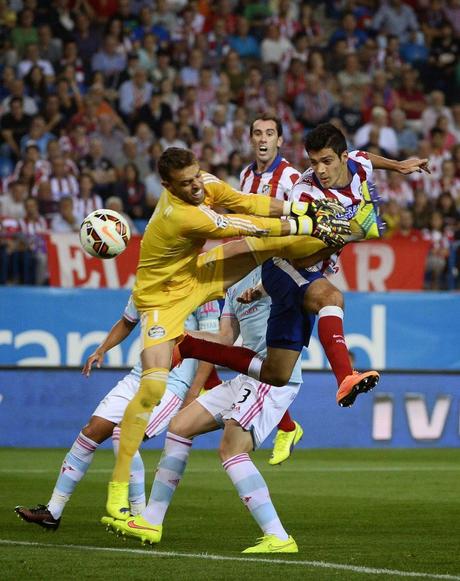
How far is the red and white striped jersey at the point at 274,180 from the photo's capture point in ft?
35.1

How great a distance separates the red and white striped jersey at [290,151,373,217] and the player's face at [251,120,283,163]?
1.82m

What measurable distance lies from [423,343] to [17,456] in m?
4.90

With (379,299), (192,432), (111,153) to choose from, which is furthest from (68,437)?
(192,432)

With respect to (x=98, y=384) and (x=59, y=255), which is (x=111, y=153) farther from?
(x=98, y=384)

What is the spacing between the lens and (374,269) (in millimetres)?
16359

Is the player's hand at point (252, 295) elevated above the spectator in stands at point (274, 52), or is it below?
below

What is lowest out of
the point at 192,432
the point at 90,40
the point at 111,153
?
the point at 192,432

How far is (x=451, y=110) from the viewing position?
2167cm

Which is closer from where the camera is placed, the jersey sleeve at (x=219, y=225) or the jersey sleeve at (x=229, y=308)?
the jersey sleeve at (x=219, y=225)

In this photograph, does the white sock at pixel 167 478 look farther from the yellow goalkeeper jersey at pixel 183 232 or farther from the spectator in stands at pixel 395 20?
the spectator in stands at pixel 395 20

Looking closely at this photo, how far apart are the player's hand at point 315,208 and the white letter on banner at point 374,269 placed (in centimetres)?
794

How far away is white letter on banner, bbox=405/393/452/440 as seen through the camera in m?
15.0

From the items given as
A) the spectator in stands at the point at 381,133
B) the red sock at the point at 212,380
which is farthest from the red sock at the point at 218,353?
the spectator in stands at the point at 381,133

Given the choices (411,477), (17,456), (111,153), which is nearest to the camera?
(411,477)
